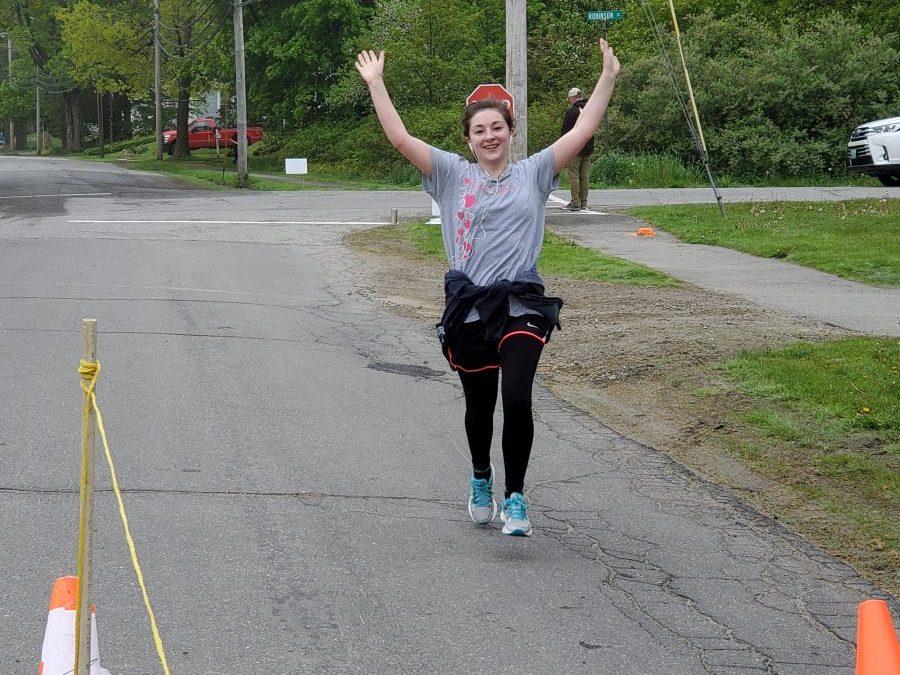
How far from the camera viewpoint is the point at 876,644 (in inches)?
138

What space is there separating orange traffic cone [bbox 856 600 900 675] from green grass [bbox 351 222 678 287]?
972cm

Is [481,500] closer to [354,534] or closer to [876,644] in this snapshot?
[354,534]

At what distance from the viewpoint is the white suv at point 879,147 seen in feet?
76.3

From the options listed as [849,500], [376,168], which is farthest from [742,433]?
[376,168]

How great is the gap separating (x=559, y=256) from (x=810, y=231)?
3.77 meters

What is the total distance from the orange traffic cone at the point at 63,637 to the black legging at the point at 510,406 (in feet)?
6.91

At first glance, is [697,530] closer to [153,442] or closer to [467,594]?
[467,594]

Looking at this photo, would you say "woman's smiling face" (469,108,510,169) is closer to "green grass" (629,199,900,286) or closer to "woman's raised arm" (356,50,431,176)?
"woman's raised arm" (356,50,431,176)

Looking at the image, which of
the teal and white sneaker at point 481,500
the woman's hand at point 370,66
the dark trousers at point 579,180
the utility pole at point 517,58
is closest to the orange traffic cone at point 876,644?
the teal and white sneaker at point 481,500

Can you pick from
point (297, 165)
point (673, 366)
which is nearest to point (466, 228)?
point (673, 366)

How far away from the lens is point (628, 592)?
486 centimetres

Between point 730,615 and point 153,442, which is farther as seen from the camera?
point 153,442

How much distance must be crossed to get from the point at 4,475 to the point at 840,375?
5.17m

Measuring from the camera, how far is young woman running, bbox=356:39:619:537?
5.28 metres
